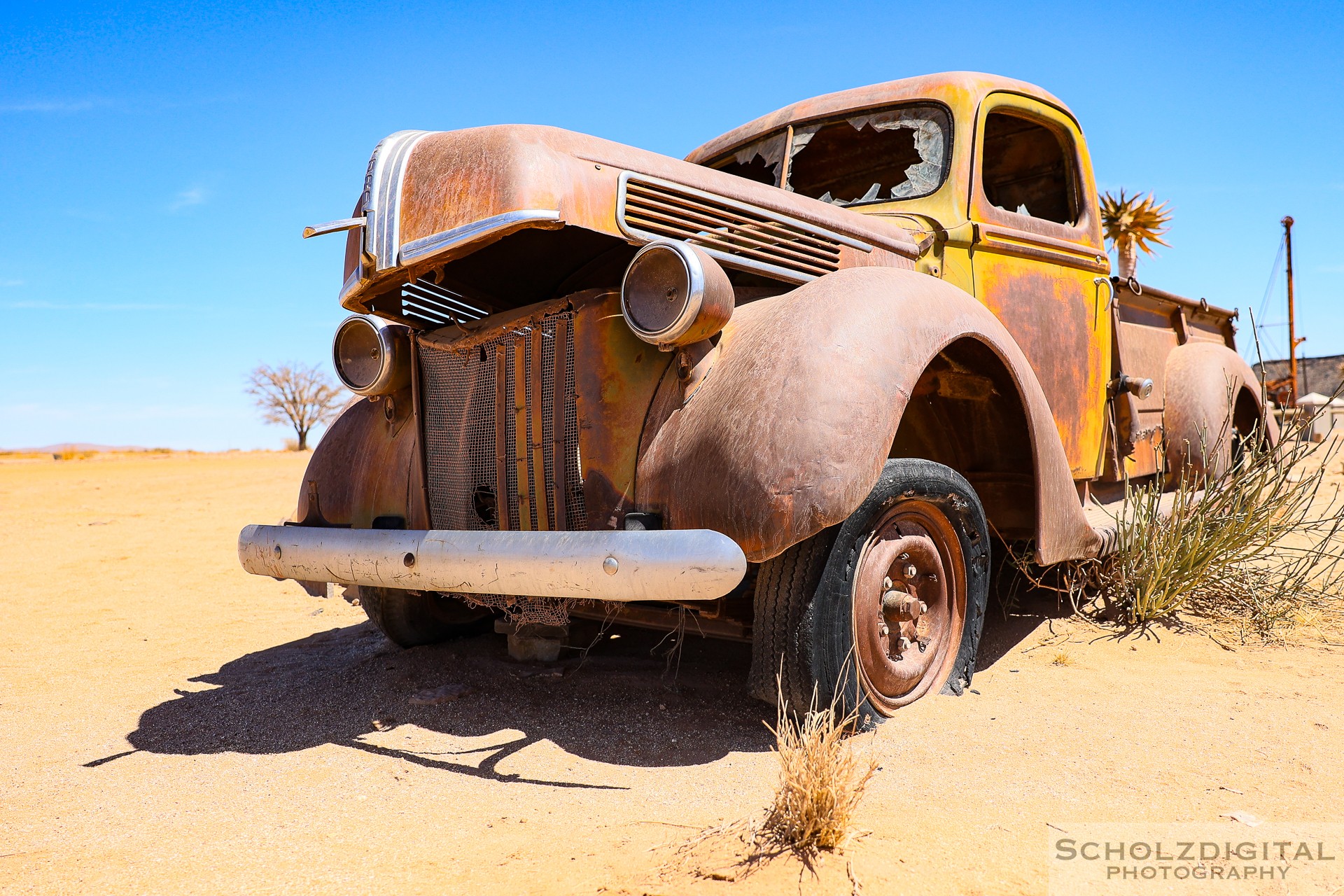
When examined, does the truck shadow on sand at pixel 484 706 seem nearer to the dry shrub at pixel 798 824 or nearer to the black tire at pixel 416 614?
the black tire at pixel 416 614

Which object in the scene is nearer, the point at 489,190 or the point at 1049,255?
the point at 489,190

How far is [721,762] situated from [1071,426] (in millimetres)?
2455

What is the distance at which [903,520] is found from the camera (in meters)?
2.92

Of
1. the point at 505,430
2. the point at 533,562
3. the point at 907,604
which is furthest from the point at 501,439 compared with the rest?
the point at 907,604

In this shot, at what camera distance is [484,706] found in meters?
3.24

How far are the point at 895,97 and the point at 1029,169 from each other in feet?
3.34

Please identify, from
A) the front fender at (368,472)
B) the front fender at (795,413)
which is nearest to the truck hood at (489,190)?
the front fender at (795,413)

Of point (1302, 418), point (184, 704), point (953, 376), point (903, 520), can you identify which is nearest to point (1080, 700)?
point (903, 520)

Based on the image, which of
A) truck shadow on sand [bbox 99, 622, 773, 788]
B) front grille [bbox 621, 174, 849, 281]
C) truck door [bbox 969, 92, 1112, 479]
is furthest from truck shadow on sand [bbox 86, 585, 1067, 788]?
front grille [bbox 621, 174, 849, 281]

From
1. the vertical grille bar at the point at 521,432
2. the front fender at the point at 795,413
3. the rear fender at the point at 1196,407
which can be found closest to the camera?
the front fender at the point at 795,413

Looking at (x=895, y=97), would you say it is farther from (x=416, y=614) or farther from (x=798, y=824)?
(x=798, y=824)

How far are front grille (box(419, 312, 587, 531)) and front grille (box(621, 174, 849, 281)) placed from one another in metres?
0.40

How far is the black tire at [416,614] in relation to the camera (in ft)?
12.6

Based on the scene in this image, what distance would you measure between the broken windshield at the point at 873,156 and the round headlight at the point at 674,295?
1601mm
